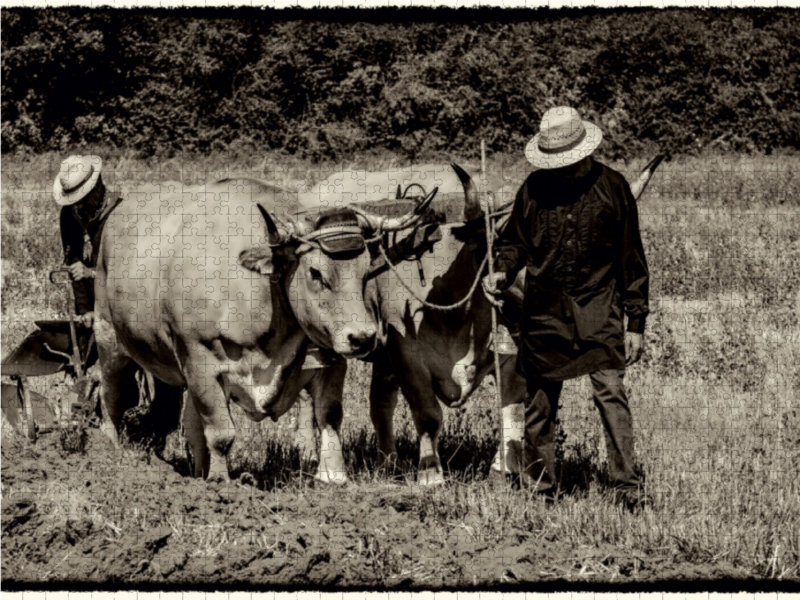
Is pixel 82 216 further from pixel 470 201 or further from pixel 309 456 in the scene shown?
pixel 470 201

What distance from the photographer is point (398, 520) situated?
951cm

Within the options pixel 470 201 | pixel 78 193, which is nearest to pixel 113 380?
pixel 78 193

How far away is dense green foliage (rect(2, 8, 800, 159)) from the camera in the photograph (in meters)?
21.4

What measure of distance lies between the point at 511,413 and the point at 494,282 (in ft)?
4.83

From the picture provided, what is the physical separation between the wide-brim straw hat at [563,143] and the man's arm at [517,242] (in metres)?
0.28

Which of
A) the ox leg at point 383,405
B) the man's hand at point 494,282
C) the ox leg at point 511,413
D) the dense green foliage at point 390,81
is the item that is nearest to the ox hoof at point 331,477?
the ox leg at point 383,405

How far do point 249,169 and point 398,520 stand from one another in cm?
1286

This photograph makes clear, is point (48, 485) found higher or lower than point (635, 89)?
lower

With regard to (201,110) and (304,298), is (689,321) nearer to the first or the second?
(304,298)

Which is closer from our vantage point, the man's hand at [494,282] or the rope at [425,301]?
the man's hand at [494,282]

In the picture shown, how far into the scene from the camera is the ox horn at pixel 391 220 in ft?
35.1

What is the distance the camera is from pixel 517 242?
392 inches

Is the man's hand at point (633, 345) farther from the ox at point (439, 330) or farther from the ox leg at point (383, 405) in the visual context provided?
the ox leg at point (383, 405)

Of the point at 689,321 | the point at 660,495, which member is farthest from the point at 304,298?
the point at 689,321
